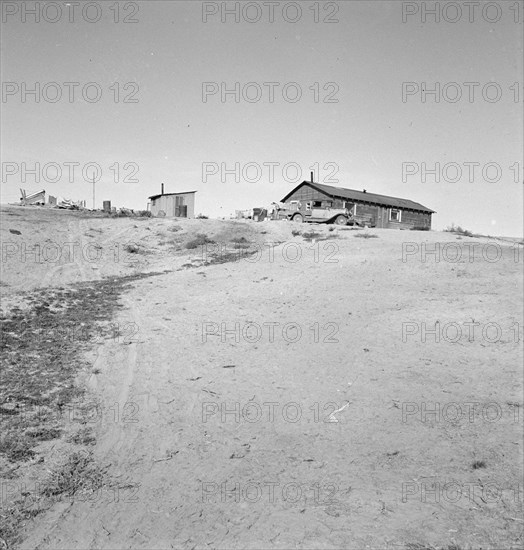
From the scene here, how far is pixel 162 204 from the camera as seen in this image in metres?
40.8

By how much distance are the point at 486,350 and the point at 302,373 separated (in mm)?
3938

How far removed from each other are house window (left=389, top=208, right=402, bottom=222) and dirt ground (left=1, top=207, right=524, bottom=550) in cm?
3146

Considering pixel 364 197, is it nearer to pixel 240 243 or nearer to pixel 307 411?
pixel 240 243

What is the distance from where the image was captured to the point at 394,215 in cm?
4575

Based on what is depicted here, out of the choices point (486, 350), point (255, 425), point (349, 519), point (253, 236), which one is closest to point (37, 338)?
point (255, 425)

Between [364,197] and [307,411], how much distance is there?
40503 mm

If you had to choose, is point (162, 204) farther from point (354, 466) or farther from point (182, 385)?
point (354, 466)

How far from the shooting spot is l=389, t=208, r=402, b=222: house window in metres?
45.4

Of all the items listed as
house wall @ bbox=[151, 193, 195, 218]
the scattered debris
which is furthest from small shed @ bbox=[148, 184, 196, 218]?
the scattered debris

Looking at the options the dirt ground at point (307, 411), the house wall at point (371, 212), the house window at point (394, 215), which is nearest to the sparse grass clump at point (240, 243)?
the dirt ground at point (307, 411)

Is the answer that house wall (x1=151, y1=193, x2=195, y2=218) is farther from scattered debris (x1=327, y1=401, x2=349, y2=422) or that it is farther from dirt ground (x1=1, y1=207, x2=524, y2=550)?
scattered debris (x1=327, y1=401, x2=349, y2=422)

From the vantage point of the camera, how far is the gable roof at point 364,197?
138 feet

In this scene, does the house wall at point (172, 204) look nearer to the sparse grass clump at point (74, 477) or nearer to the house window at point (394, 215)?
the house window at point (394, 215)

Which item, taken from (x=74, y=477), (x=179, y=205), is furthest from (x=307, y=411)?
(x=179, y=205)
